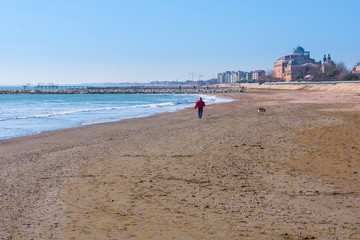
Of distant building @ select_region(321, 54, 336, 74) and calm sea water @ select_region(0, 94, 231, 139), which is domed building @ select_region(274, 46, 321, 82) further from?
calm sea water @ select_region(0, 94, 231, 139)

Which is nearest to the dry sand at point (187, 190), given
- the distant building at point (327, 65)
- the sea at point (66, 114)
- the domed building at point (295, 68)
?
the sea at point (66, 114)

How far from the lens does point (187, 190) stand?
7332mm

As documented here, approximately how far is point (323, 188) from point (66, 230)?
16.0ft

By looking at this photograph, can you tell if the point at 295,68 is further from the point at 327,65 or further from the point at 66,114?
the point at 66,114

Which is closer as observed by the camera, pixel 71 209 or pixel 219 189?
pixel 71 209

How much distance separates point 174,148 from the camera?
476 inches

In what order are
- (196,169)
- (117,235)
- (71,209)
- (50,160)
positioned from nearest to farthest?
(117,235)
(71,209)
(196,169)
(50,160)

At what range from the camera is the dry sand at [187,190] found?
17.9 ft

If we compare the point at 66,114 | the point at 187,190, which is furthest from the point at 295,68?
the point at 187,190

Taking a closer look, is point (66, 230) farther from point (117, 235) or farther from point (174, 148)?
point (174, 148)

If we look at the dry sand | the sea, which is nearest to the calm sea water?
the sea

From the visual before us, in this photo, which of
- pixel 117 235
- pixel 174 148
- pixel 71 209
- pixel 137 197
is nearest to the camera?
pixel 117 235

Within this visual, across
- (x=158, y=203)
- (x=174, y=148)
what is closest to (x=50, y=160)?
(x=174, y=148)

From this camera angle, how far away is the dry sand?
5.45 meters
